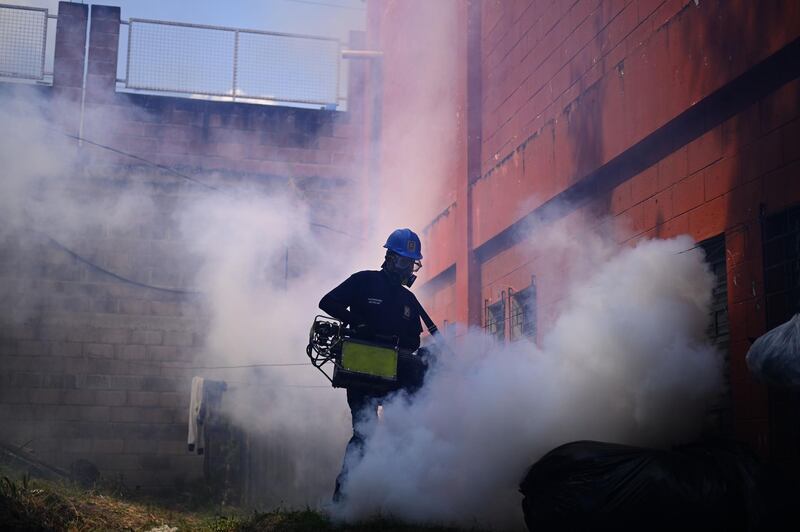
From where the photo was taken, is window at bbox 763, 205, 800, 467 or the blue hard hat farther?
the blue hard hat

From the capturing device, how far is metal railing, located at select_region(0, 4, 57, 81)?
1488cm

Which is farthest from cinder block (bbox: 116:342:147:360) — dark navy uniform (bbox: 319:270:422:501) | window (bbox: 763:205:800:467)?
window (bbox: 763:205:800:467)

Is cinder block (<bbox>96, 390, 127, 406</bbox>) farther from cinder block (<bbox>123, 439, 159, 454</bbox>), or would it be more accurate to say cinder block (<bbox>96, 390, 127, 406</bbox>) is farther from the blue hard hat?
the blue hard hat

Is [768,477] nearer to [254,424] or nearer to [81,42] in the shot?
[254,424]

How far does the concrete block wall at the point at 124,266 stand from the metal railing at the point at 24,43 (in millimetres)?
646

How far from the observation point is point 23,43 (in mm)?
15086

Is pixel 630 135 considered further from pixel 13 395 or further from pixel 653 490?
pixel 13 395

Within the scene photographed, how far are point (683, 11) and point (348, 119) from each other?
982 centimetres

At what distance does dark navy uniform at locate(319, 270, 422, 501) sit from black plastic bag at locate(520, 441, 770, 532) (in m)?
1.90

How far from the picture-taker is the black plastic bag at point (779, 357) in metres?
3.93

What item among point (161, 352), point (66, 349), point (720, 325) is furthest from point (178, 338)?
point (720, 325)

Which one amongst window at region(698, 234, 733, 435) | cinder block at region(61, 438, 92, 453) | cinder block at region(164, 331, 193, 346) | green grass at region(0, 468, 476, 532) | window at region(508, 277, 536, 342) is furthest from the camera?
cinder block at region(164, 331, 193, 346)

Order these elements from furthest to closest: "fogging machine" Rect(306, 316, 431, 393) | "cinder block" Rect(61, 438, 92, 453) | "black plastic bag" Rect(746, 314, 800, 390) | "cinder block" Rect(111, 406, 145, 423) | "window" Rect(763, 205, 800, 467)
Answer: "cinder block" Rect(111, 406, 145, 423)
"cinder block" Rect(61, 438, 92, 453)
"fogging machine" Rect(306, 316, 431, 393)
"window" Rect(763, 205, 800, 467)
"black plastic bag" Rect(746, 314, 800, 390)

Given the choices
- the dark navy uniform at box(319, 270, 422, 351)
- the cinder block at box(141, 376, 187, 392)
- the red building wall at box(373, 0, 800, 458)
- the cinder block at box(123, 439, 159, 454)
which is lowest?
the cinder block at box(123, 439, 159, 454)
